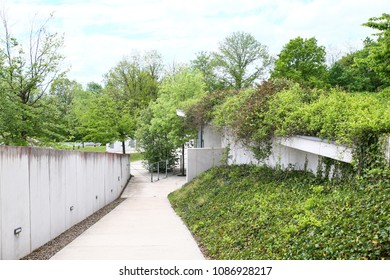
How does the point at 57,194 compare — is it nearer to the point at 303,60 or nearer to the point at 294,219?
the point at 294,219

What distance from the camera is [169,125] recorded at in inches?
1109

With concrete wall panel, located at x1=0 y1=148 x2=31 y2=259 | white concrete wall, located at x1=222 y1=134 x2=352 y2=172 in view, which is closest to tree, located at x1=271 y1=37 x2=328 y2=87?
white concrete wall, located at x1=222 y1=134 x2=352 y2=172

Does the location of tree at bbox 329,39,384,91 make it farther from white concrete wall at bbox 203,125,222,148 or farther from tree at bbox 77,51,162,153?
tree at bbox 77,51,162,153

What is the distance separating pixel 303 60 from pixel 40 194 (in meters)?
32.0

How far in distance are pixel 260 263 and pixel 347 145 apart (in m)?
3.43

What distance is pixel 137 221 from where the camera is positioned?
13344 mm

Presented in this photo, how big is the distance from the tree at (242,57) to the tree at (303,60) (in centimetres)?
685

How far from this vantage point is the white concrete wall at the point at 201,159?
22000 mm

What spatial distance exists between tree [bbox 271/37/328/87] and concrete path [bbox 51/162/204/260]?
22.1 meters

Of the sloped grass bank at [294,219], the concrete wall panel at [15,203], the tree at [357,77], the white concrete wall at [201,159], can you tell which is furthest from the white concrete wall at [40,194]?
the tree at [357,77]

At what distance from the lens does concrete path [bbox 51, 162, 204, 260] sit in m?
8.37

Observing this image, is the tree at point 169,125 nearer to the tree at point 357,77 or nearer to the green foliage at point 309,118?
the green foliage at point 309,118

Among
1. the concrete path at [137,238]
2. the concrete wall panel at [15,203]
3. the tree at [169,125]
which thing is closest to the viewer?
the concrete wall panel at [15,203]

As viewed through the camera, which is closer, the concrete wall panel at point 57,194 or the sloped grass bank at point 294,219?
the sloped grass bank at point 294,219
